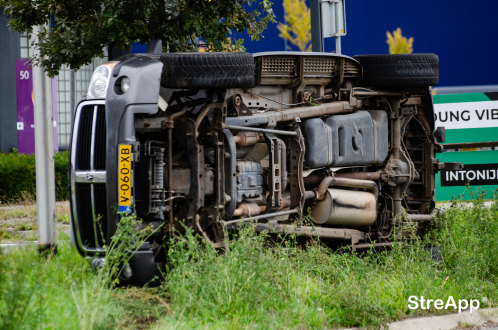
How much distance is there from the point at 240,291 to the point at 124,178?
1335mm

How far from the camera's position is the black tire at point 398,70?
22.9 feet

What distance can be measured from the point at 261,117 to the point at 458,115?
6.69 metres

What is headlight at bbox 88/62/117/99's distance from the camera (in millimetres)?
4861

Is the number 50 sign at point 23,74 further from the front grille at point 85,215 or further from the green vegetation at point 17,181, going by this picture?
the front grille at point 85,215

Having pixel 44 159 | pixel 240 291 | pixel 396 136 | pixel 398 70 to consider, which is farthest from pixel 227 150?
pixel 396 136

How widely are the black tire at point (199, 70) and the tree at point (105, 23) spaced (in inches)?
106

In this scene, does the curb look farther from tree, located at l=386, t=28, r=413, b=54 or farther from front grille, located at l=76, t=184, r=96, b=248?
tree, located at l=386, t=28, r=413, b=54

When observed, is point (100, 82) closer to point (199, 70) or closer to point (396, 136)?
point (199, 70)

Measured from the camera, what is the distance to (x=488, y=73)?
24.7 metres

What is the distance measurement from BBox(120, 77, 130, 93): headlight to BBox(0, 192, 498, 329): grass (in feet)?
4.40

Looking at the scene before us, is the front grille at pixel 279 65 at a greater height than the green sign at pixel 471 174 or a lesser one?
greater

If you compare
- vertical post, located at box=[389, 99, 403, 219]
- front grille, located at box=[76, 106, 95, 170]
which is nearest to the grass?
front grille, located at box=[76, 106, 95, 170]

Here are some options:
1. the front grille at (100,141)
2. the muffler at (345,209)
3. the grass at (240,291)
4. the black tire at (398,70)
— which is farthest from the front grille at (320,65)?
the front grille at (100,141)

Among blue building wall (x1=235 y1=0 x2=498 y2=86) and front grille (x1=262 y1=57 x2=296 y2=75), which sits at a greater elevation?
blue building wall (x1=235 y1=0 x2=498 y2=86)
